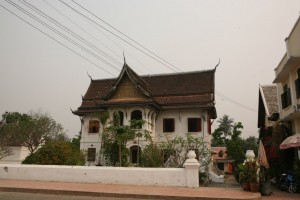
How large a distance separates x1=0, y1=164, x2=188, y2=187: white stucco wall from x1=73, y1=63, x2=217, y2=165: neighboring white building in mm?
7965

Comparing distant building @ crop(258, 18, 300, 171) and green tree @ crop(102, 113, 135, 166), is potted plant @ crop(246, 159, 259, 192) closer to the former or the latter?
distant building @ crop(258, 18, 300, 171)

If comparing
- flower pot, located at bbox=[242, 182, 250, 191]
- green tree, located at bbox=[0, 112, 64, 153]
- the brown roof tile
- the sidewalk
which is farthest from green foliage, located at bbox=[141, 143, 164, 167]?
green tree, located at bbox=[0, 112, 64, 153]

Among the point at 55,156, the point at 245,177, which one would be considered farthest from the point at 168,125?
the point at 245,177

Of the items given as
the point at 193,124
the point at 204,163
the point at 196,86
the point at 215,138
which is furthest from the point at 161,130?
the point at 215,138

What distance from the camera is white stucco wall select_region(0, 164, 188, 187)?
12.1m

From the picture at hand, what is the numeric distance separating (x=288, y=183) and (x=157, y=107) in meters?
12.0

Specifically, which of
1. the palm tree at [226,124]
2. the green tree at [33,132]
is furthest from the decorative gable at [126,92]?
the palm tree at [226,124]

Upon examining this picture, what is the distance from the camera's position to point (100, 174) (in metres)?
13.0

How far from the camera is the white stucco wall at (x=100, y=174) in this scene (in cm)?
1211

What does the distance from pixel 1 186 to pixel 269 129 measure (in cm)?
1433

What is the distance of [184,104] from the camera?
22.6 m

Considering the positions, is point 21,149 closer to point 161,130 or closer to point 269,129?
point 161,130

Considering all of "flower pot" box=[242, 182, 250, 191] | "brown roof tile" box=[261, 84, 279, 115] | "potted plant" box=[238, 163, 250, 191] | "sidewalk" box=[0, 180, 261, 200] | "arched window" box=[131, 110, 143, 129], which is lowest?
"sidewalk" box=[0, 180, 261, 200]

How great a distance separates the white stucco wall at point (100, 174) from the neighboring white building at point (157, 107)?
7.97m
